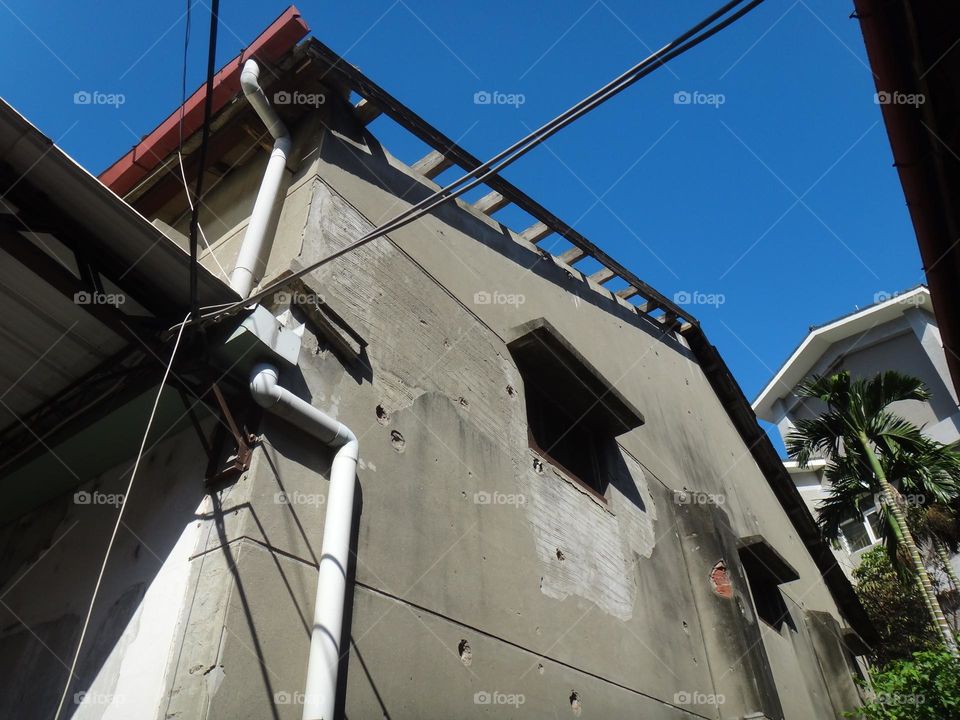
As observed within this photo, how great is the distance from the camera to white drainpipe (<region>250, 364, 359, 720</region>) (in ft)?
11.8

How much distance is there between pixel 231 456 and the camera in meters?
4.21

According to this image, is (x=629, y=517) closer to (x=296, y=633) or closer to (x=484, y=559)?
(x=484, y=559)

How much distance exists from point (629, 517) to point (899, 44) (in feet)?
17.9

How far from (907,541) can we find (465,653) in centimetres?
1090

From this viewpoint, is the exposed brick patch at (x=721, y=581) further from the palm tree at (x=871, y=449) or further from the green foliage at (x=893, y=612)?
the green foliage at (x=893, y=612)

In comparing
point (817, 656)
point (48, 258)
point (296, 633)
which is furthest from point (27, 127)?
point (817, 656)

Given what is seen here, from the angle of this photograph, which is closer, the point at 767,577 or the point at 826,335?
the point at 767,577

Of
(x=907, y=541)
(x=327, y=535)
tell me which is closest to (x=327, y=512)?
(x=327, y=535)

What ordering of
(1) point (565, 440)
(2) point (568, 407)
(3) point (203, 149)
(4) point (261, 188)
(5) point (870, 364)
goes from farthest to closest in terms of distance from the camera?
(5) point (870, 364), (2) point (568, 407), (1) point (565, 440), (4) point (261, 188), (3) point (203, 149)

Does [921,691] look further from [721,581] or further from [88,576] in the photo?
[88,576]

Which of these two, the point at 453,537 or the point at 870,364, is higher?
the point at 870,364

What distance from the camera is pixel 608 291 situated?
11.4 meters

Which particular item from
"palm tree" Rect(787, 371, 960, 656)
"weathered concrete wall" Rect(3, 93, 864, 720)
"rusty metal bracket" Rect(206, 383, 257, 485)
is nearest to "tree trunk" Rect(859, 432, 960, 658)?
"palm tree" Rect(787, 371, 960, 656)

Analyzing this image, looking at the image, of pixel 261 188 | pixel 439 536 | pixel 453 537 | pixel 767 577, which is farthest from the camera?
pixel 767 577
